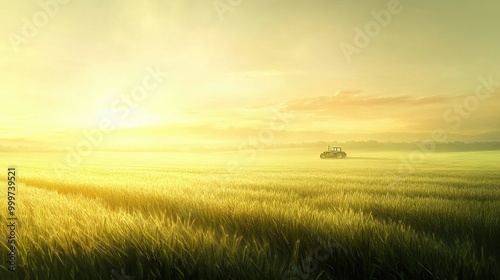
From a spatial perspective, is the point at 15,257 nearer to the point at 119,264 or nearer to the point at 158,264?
the point at 119,264

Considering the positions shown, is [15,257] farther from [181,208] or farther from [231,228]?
[181,208]

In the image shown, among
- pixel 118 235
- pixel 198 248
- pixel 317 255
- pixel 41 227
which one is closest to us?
pixel 198 248

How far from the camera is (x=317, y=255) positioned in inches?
136

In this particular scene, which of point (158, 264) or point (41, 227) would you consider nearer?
point (158, 264)

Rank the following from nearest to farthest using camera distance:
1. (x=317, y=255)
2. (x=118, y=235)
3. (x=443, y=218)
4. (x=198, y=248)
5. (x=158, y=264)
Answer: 1. (x=158, y=264)
2. (x=198, y=248)
3. (x=317, y=255)
4. (x=118, y=235)
5. (x=443, y=218)

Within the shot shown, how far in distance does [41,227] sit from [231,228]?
219 centimetres

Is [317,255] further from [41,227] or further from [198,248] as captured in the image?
[41,227]

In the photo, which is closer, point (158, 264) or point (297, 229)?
point (158, 264)

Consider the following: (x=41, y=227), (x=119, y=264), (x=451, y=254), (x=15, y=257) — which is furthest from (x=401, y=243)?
(x=41, y=227)

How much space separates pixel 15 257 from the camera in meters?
3.46

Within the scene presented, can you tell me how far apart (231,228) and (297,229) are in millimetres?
1005

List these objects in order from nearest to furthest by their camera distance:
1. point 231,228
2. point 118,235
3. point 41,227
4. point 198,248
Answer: point 198,248 → point 118,235 → point 41,227 → point 231,228

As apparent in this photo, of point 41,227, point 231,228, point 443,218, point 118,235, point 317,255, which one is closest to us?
point 317,255

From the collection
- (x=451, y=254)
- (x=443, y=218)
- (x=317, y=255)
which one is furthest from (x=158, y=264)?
(x=443, y=218)
